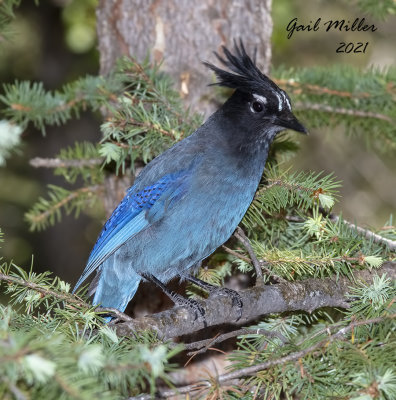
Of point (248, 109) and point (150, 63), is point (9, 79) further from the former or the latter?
point (248, 109)

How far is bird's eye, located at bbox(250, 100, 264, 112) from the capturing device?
273cm

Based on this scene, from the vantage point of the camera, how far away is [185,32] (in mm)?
3242

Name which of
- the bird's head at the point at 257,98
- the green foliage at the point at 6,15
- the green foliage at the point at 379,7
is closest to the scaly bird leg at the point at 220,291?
the bird's head at the point at 257,98

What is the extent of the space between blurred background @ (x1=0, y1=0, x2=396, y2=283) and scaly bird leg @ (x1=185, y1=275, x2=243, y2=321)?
9.95ft

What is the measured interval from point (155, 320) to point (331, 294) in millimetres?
633

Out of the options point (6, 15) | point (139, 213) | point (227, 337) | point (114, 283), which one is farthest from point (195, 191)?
point (6, 15)

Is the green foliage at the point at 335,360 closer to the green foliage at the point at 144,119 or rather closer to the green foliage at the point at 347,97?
the green foliage at the point at 144,119

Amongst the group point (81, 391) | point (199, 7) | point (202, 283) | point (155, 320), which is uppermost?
point (199, 7)

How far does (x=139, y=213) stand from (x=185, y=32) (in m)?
1.09

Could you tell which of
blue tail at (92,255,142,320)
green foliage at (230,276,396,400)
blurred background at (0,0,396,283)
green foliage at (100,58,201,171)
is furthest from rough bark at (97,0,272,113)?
blurred background at (0,0,396,283)

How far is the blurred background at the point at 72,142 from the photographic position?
5.81m

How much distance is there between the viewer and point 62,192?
11.1 feet

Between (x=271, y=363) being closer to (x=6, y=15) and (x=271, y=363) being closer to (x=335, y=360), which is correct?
(x=335, y=360)

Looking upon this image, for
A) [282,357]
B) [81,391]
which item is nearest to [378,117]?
[282,357]
